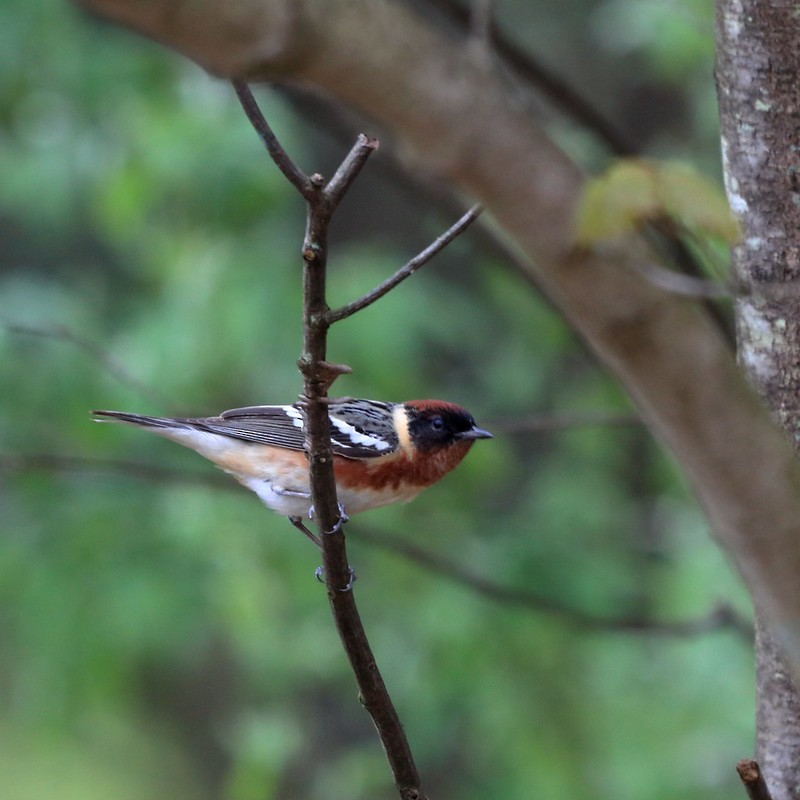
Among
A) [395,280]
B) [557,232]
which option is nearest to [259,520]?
[395,280]

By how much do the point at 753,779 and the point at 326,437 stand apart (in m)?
1.01

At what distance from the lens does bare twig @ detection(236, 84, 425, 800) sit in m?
1.80

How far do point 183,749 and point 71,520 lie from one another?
5535 mm

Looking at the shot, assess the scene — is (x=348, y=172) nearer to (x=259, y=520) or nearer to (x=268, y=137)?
(x=268, y=137)

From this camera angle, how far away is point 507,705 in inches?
264

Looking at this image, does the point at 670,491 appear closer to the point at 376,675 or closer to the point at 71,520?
the point at 71,520

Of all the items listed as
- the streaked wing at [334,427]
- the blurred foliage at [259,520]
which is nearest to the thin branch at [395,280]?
the streaked wing at [334,427]

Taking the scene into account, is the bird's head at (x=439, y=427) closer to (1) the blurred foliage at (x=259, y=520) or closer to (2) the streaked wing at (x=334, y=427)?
(2) the streaked wing at (x=334, y=427)

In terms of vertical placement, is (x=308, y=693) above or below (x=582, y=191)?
above

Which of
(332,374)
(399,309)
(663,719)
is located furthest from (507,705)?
(332,374)

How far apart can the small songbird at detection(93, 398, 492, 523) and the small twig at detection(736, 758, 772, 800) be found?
189 cm

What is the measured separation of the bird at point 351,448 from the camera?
391 cm

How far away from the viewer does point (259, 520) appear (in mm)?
6680

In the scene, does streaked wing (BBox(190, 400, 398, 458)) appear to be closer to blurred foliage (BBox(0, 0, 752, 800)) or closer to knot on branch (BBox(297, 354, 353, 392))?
blurred foliage (BBox(0, 0, 752, 800))
